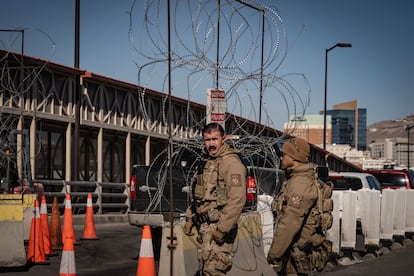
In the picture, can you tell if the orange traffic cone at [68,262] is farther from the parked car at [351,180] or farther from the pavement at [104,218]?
the parked car at [351,180]

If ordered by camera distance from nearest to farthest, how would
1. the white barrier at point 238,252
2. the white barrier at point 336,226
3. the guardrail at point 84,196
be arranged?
the white barrier at point 238,252
the white barrier at point 336,226
the guardrail at point 84,196

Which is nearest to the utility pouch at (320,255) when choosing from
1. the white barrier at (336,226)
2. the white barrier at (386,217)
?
the white barrier at (336,226)

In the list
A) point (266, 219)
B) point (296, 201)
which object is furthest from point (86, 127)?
point (296, 201)

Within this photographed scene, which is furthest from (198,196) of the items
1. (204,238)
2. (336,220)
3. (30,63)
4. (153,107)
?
(153,107)

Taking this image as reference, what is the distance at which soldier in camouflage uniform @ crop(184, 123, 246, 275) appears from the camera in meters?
7.35

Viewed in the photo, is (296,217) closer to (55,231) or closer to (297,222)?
(297,222)

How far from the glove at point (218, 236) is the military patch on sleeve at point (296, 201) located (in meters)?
0.83

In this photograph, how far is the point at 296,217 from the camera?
6.71 m

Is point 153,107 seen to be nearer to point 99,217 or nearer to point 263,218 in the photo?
point 99,217

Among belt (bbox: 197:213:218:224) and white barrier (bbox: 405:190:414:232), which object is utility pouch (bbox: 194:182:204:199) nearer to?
belt (bbox: 197:213:218:224)

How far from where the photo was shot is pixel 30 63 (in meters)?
25.0

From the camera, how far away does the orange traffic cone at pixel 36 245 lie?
11.9 metres

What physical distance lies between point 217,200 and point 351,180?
14.9 meters

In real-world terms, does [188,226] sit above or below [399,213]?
above
